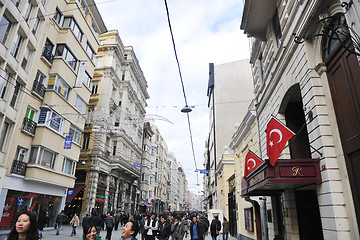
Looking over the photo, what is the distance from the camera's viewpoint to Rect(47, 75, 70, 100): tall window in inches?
764

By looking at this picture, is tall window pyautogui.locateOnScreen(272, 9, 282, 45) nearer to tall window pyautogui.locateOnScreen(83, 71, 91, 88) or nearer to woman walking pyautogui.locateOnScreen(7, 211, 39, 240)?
woman walking pyautogui.locateOnScreen(7, 211, 39, 240)

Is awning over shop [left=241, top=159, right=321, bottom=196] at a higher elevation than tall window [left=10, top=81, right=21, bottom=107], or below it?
below

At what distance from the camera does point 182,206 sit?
13150 centimetres

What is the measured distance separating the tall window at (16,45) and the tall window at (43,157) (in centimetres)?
654

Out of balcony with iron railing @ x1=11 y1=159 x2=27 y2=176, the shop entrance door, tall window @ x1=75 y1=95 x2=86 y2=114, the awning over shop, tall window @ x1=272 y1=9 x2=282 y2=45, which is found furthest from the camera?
tall window @ x1=75 y1=95 x2=86 y2=114

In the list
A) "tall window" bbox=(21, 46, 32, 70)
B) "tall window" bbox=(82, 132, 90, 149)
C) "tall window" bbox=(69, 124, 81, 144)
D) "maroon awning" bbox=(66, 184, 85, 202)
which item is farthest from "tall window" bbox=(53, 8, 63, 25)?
"maroon awning" bbox=(66, 184, 85, 202)

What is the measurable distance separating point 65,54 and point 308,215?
20.4 m

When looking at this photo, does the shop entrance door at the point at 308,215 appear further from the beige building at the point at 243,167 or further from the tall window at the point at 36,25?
the tall window at the point at 36,25

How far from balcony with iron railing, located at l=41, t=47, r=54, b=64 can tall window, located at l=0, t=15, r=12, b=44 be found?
3741 mm

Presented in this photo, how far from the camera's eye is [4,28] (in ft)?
49.1

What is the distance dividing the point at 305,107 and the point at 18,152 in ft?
57.2

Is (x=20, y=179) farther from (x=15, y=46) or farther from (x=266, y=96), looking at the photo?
(x=266, y=96)

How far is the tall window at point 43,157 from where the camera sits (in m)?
17.6

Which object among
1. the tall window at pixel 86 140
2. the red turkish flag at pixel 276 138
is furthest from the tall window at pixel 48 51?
the red turkish flag at pixel 276 138
